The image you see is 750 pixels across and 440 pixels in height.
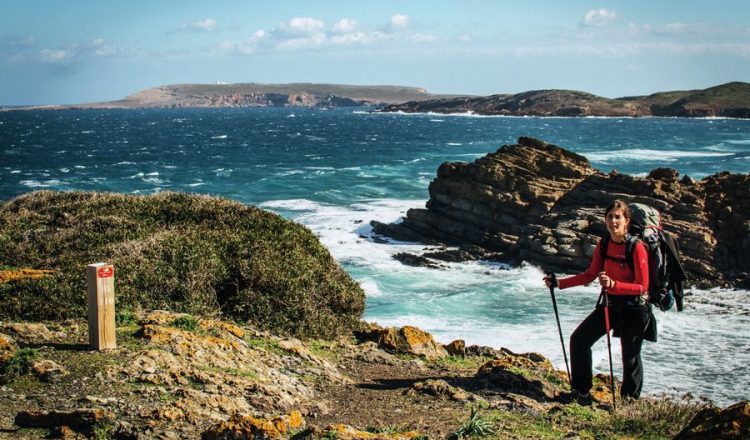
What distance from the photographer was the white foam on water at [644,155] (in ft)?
235

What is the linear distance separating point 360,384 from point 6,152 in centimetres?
8137

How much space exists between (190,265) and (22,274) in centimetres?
253

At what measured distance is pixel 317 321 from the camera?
37.1 feet

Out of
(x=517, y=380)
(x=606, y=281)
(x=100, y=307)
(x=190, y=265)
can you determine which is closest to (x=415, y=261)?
(x=190, y=265)

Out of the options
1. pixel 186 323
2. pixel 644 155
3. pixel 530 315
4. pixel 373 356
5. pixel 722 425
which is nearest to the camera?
pixel 722 425

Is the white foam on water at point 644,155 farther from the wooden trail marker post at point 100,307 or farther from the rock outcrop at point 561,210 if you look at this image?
the wooden trail marker post at point 100,307

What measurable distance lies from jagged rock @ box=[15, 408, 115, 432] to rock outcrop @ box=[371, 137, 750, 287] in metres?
24.1

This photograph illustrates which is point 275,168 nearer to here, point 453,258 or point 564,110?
point 453,258

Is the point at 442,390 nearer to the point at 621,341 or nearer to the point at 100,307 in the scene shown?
the point at 621,341

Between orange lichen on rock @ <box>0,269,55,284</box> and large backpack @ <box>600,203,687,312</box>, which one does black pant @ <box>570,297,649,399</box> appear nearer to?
large backpack @ <box>600,203,687,312</box>

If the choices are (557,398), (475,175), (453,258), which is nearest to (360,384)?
(557,398)

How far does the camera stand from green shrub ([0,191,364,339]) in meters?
10.6

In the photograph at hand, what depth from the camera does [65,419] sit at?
6348 millimetres

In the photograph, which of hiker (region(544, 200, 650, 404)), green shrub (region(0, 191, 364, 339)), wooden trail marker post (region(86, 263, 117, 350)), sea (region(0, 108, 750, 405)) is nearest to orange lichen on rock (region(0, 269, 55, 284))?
green shrub (region(0, 191, 364, 339))
